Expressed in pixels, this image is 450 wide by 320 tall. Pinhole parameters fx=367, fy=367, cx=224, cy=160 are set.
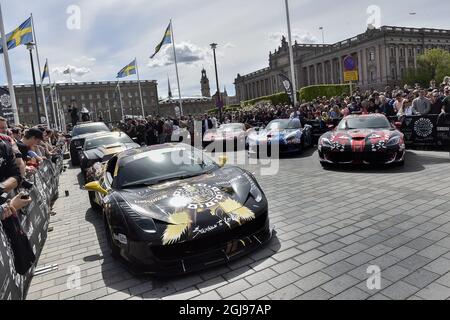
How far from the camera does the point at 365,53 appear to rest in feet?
293

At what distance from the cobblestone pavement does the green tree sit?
73.0 meters

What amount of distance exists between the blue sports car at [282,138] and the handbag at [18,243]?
9.44 metres

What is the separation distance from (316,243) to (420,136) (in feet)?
28.3

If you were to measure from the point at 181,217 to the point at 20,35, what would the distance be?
1672cm

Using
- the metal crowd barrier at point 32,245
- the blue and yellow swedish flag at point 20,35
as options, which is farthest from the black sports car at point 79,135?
the metal crowd barrier at point 32,245

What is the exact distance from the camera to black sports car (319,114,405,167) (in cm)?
866

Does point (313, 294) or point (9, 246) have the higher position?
point (9, 246)

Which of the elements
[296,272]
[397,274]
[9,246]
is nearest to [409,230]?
[397,274]

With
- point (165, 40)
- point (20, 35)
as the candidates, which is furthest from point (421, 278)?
point (165, 40)

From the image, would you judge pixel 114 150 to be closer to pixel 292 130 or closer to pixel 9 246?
pixel 292 130

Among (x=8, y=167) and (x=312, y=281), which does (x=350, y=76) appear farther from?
(x=8, y=167)

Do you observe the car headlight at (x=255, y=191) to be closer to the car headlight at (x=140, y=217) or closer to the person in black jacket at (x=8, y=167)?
the car headlight at (x=140, y=217)

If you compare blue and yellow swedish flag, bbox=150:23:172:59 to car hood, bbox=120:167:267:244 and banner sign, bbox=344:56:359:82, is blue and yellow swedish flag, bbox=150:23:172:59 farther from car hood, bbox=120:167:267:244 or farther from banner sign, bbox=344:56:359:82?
car hood, bbox=120:167:267:244

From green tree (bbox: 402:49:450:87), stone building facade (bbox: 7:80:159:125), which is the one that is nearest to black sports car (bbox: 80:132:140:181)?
green tree (bbox: 402:49:450:87)
